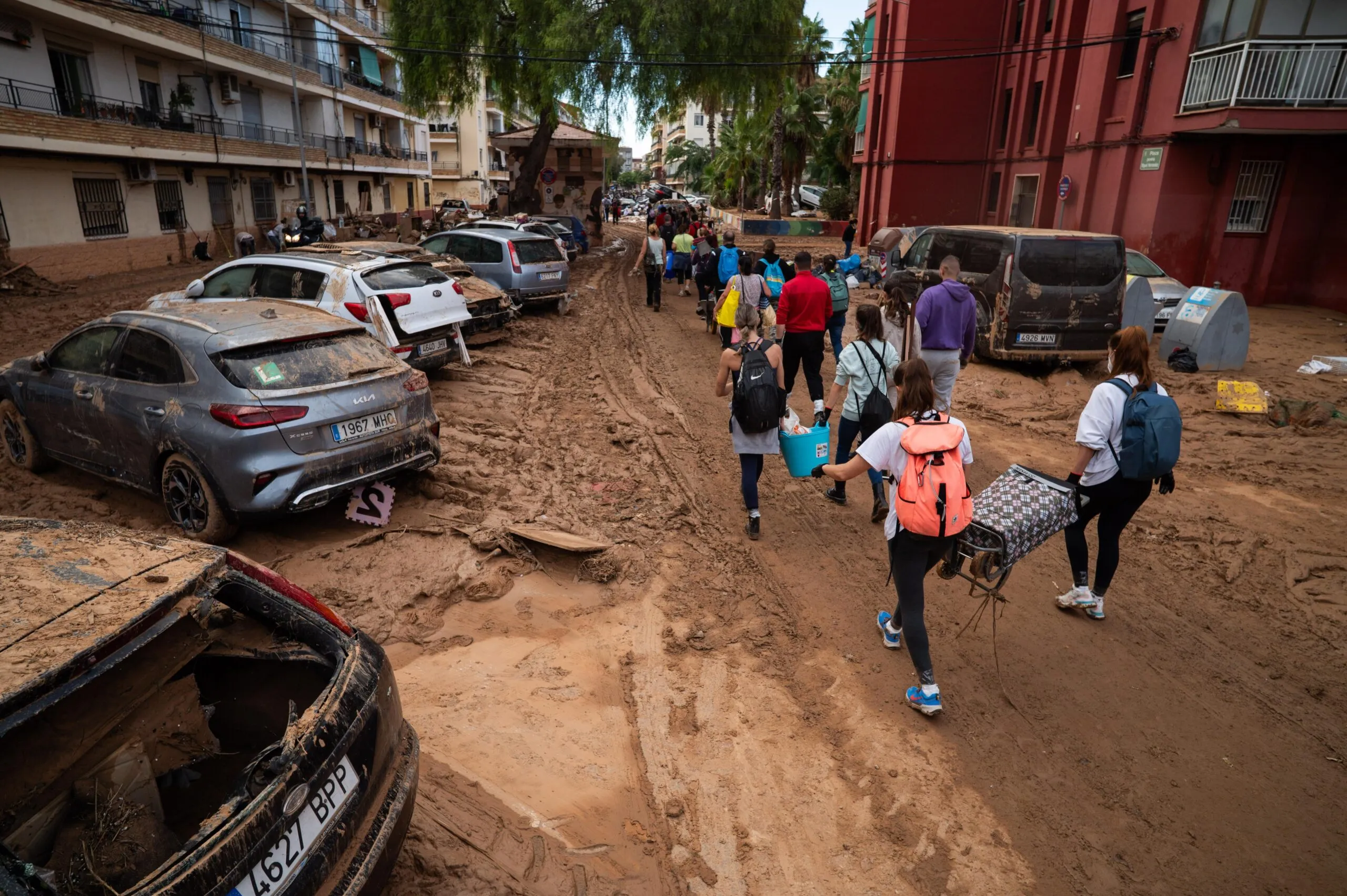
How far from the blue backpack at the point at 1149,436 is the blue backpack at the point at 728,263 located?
8.73 metres

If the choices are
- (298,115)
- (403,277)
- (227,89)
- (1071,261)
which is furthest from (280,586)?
(298,115)

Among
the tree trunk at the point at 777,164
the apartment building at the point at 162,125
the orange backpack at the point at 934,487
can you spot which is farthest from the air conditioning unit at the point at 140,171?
the orange backpack at the point at 934,487

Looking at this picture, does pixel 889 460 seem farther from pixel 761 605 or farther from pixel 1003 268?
pixel 1003 268

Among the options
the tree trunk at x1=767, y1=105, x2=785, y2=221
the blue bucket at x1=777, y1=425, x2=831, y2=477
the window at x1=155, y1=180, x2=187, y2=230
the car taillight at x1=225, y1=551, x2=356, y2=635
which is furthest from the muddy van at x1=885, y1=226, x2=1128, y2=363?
the tree trunk at x1=767, y1=105, x2=785, y2=221

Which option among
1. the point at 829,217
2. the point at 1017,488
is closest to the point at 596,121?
the point at 829,217

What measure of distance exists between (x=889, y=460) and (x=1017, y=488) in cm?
92

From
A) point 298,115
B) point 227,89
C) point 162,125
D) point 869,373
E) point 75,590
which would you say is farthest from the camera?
point 298,115

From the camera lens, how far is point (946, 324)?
665 cm

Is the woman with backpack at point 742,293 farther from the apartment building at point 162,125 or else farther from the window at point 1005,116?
the window at point 1005,116

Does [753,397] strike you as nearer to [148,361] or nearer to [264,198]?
[148,361]

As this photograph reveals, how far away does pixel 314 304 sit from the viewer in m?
8.66

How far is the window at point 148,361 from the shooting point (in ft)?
18.2

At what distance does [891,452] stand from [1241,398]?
311 inches

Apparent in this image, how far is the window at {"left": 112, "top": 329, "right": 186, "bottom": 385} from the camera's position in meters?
5.54
